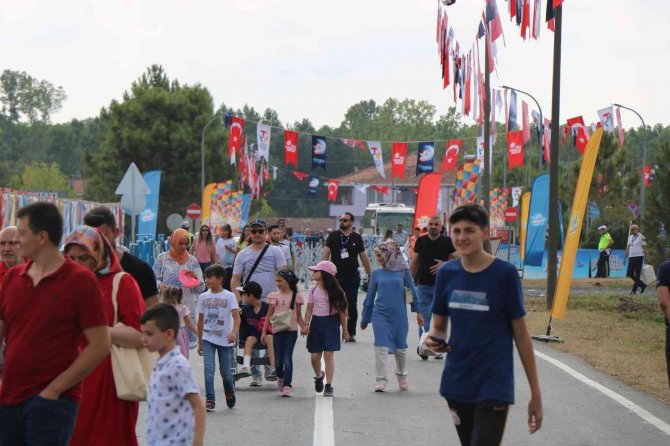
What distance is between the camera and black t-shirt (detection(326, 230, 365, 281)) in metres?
17.7

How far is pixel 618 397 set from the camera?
1231cm

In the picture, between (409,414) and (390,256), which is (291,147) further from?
(409,414)

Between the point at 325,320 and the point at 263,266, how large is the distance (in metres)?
1.69

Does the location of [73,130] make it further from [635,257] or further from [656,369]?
[656,369]

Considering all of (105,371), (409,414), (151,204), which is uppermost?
(151,204)

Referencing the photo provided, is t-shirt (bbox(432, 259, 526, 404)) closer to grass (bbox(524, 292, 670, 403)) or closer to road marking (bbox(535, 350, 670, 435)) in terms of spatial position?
road marking (bbox(535, 350, 670, 435))

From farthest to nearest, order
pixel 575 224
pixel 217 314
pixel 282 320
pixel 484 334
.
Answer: pixel 575 224, pixel 282 320, pixel 217 314, pixel 484 334

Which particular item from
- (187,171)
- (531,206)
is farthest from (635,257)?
(187,171)

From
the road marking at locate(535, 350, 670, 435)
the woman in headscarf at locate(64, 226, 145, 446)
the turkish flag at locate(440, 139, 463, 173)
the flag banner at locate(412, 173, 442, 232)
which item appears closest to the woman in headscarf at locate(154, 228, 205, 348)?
the road marking at locate(535, 350, 670, 435)

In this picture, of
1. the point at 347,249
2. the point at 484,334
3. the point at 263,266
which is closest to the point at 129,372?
the point at 484,334

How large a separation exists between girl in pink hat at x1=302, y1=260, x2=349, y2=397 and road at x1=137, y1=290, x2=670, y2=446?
274 millimetres

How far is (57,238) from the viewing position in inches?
221

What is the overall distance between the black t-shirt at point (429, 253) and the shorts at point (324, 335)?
11.3 ft

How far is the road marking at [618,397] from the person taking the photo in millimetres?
10555
